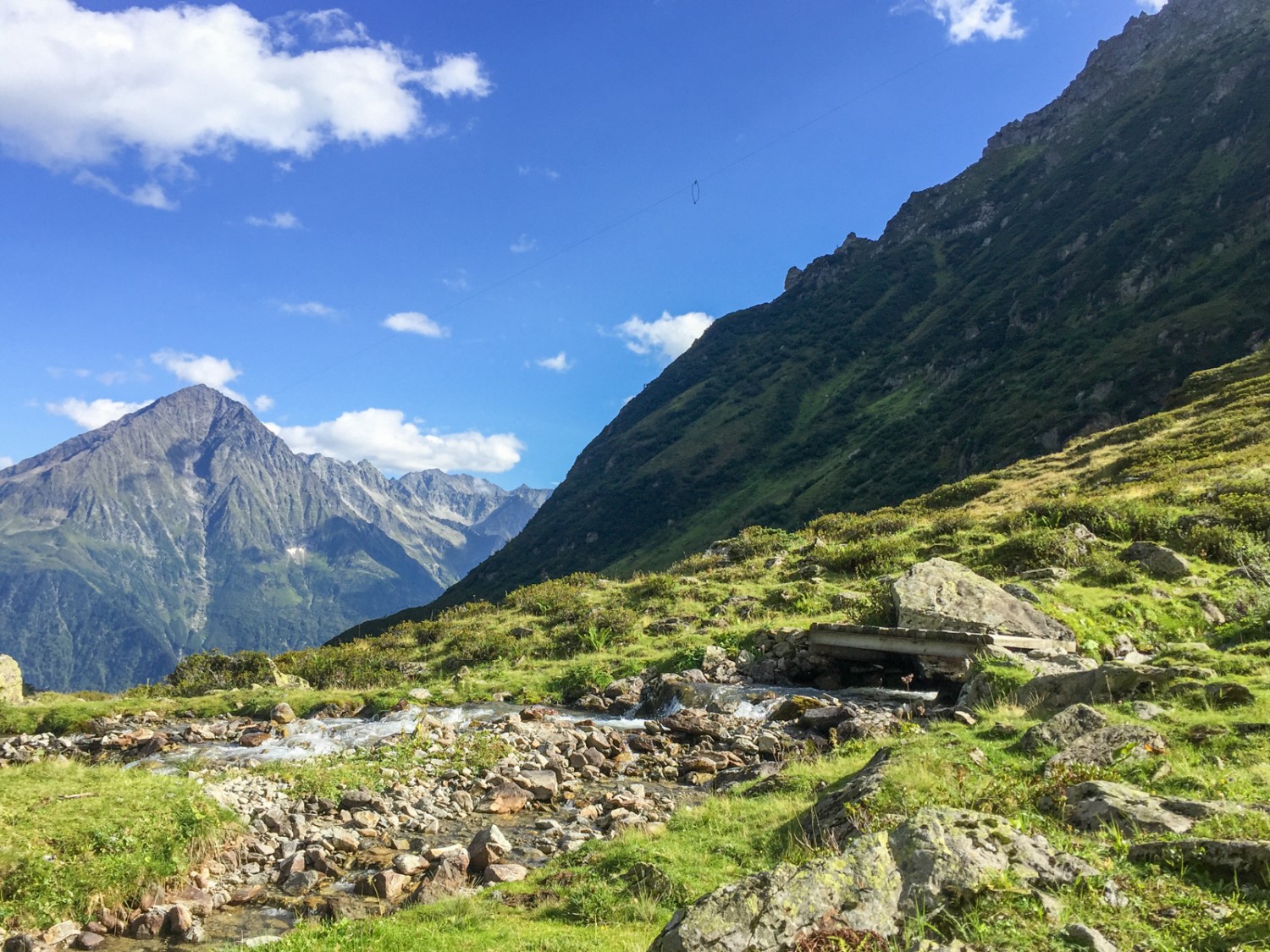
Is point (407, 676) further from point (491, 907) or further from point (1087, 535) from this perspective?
point (1087, 535)

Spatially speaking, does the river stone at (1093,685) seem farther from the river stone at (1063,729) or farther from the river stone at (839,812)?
the river stone at (839,812)

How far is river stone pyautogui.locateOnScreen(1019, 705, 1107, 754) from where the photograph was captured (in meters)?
9.67

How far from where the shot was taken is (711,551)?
142 ft

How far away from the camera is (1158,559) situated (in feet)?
71.7

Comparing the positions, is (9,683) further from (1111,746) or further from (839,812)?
(1111,746)

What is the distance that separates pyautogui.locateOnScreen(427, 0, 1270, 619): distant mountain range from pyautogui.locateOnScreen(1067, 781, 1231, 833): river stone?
6766cm

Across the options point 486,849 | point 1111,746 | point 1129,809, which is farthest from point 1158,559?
point 486,849

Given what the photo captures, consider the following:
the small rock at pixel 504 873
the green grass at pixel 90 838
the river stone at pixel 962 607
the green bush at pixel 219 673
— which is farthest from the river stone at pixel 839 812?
the green bush at pixel 219 673

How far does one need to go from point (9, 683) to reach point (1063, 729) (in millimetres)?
32229

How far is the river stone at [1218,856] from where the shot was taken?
17.0ft

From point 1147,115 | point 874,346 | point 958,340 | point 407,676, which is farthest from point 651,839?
point 1147,115

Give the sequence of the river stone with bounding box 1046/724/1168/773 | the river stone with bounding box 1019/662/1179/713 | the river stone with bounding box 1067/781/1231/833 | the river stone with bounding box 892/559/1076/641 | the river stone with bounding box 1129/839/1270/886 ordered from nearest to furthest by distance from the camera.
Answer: the river stone with bounding box 1129/839/1270/886
the river stone with bounding box 1067/781/1231/833
the river stone with bounding box 1046/724/1168/773
the river stone with bounding box 1019/662/1179/713
the river stone with bounding box 892/559/1076/641

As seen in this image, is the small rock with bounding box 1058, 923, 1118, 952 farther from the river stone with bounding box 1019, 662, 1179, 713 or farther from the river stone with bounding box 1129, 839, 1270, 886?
the river stone with bounding box 1019, 662, 1179, 713

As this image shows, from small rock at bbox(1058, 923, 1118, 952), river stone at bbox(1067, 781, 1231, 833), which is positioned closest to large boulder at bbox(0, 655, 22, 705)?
river stone at bbox(1067, 781, 1231, 833)
